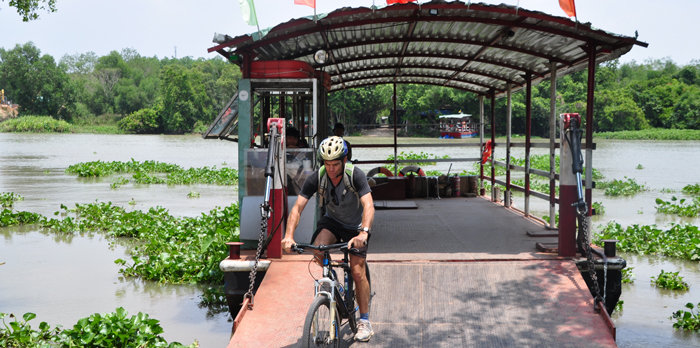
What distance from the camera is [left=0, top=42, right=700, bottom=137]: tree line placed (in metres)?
54.0

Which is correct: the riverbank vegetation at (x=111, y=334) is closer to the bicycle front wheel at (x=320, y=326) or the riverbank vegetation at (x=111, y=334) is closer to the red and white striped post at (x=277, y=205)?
the red and white striped post at (x=277, y=205)

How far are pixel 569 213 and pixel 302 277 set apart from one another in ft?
9.43

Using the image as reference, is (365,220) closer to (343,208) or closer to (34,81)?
(343,208)

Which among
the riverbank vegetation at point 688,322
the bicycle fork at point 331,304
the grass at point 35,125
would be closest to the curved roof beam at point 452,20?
the riverbank vegetation at point 688,322

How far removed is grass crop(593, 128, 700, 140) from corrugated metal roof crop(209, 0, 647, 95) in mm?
60412

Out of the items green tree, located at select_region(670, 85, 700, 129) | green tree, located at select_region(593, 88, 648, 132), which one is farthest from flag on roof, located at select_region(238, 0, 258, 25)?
green tree, located at select_region(670, 85, 700, 129)

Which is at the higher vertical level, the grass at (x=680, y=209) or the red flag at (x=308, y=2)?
the red flag at (x=308, y=2)

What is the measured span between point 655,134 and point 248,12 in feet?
223

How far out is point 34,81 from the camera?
273 feet

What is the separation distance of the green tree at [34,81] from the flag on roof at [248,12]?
87.4m

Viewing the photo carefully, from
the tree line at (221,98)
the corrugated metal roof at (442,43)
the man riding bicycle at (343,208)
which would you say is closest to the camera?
the man riding bicycle at (343,208)

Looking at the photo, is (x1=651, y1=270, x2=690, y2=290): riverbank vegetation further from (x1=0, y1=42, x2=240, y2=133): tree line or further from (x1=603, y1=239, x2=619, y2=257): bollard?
(x1=0, y1=42, x2=240, y2=133): tree line

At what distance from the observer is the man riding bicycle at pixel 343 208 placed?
14.7 ft

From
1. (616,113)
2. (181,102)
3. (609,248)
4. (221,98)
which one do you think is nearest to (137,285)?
(609,248)
